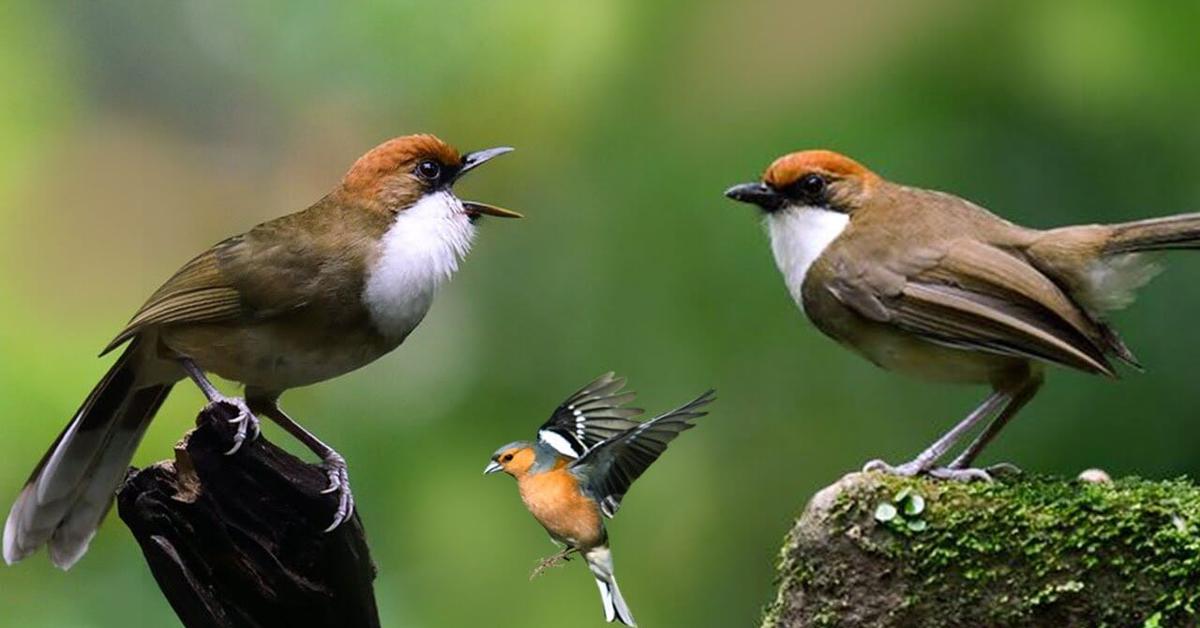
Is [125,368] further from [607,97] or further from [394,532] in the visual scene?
[607,97]

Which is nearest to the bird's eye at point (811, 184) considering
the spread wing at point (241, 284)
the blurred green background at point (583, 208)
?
the spread wing at point (241, 284)

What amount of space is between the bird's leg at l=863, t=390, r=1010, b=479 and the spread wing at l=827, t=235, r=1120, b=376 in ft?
0.60

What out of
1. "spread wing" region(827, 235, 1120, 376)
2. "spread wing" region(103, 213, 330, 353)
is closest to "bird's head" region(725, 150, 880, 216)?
"spread wing" region(827, 235, 1120, 376)

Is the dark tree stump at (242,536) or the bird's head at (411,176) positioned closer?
the dark tree stump at (242,536)

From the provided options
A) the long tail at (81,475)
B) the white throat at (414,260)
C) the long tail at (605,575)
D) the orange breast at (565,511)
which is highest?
the white throat at (414,260)

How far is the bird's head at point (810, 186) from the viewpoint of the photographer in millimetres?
3260

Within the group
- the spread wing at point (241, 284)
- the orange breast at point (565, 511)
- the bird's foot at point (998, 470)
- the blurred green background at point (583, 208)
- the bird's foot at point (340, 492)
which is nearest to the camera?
the orange breast at point (565, 511)

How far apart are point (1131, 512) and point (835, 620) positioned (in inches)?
20.4

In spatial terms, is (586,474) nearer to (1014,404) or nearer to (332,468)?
(332,468)

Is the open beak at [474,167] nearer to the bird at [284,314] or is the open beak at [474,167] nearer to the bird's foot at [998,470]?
the bird at [284,314]

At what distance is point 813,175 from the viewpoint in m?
3.28

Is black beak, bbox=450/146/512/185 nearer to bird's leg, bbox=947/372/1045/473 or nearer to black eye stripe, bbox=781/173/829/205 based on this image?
black eye stripe, bbox=781/173/829/205

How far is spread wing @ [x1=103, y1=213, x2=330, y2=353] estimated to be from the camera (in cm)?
311

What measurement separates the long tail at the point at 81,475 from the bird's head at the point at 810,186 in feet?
4.60
